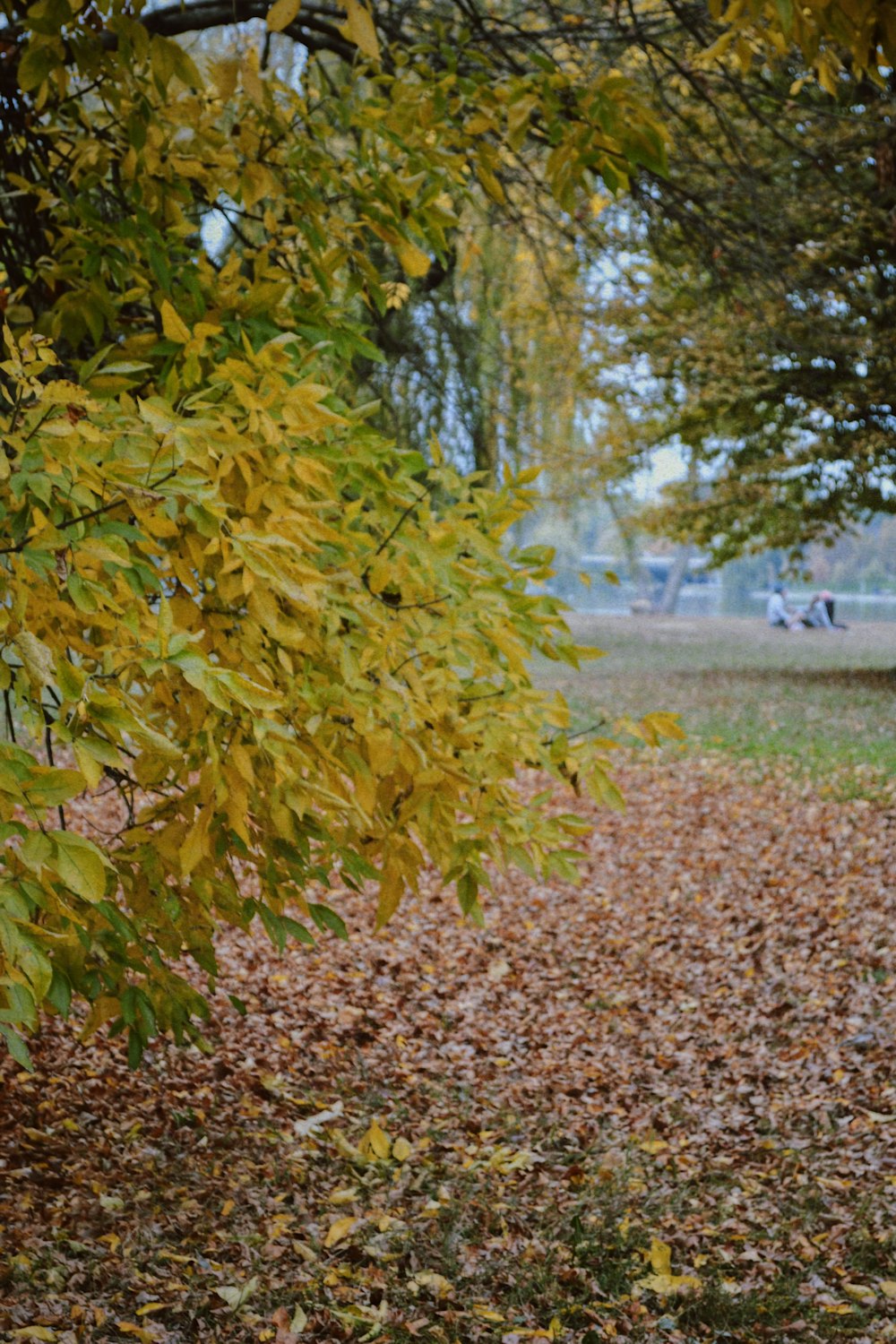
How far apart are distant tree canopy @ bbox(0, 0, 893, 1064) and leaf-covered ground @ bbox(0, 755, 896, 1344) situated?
32.5 inches

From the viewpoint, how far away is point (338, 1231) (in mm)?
3271

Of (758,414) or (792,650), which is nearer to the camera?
(758,414)

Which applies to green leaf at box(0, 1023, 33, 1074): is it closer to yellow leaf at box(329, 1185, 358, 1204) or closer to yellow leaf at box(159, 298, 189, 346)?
yellow leaf at box(159, 298, 189, 346)

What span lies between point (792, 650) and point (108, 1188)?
20356 millimetres

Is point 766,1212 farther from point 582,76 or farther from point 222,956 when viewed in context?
point 582,76

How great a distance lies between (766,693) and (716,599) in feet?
122

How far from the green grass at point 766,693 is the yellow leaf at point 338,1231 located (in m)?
2.26

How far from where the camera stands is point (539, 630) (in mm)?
2771

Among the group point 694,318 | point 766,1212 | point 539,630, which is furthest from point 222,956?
point 694,318

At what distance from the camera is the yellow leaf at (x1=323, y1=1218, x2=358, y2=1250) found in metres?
3.24

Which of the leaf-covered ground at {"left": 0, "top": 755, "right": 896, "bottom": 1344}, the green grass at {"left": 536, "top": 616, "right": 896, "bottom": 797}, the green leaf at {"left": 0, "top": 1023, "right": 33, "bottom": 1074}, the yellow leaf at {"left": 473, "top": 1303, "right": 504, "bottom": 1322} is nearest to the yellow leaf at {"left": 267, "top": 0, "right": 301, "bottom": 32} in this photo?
the green leaf at {"left": 0, "top": 1023, "right": 33, "bottom": 1074}

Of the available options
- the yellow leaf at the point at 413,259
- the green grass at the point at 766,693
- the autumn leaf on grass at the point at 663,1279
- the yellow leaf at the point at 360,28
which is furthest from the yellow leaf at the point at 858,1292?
the yellow leaf at the point at 360,28

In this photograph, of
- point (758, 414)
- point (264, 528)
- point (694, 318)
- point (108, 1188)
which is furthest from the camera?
point (758, 414)

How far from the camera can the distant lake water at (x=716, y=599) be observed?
43.9 metres
